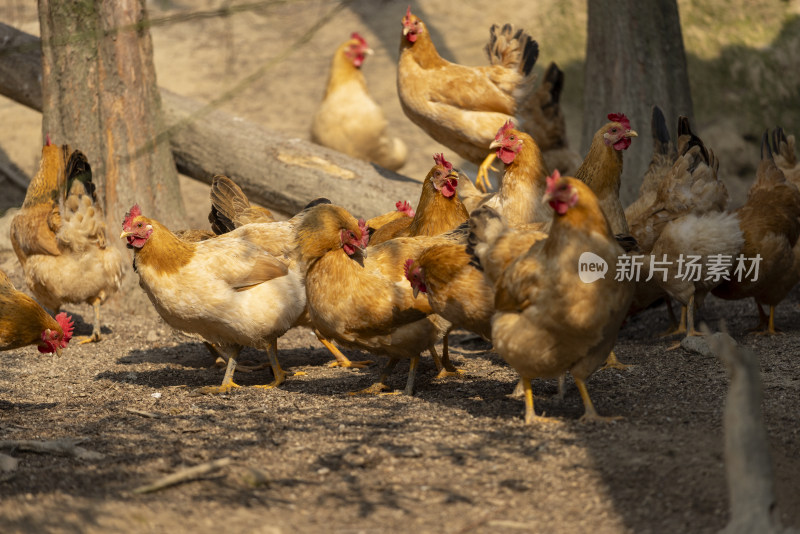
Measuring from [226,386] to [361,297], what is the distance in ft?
3.78

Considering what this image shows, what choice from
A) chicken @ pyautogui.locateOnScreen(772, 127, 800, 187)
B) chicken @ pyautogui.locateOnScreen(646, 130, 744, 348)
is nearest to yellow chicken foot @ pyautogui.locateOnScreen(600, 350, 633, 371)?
chicken @ pyautogui.locateOnScreen(646, 130, 744, 348)

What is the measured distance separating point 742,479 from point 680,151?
3490mm

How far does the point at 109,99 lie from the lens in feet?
21.9

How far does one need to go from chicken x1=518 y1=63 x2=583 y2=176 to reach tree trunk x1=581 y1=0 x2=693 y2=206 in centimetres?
42

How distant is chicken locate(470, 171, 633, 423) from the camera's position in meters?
3.70

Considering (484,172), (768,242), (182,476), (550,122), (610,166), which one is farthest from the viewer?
(550,122)

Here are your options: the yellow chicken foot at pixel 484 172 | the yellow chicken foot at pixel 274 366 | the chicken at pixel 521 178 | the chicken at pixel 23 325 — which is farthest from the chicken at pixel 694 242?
the chicken at pixel 23 325

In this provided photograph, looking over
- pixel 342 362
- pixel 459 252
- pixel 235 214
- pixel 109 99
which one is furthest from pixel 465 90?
pixel 109 99

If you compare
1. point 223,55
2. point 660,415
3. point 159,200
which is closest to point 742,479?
point 660,415

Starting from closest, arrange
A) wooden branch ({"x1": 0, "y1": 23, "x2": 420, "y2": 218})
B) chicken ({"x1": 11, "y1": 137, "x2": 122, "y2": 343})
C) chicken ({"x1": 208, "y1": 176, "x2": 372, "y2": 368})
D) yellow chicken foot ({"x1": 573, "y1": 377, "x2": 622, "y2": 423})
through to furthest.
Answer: yellow chicken foot ({"x1": 573, "y1": 377, "x2": 622, "y2": 423})
chicken ({"x1": 208, "y1": 176, "x2": 372, "y2": 368})
chicken ({"x1": 11, "y1": 137, "x2": 122, "y2": 343})
wooden branch ({"x1": 0, "y1": 23, "x2": 420, "y2": 218})

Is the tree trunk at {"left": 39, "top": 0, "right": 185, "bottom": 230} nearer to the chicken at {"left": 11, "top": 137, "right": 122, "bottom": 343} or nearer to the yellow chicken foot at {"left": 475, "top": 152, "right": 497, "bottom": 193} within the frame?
the chicken at {"left": 11, "top": 137, "right": 122, "bottom": 343}

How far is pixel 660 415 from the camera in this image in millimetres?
4051

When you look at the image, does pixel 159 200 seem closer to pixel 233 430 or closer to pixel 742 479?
pixel 233 430

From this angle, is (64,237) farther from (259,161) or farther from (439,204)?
(439,204)
